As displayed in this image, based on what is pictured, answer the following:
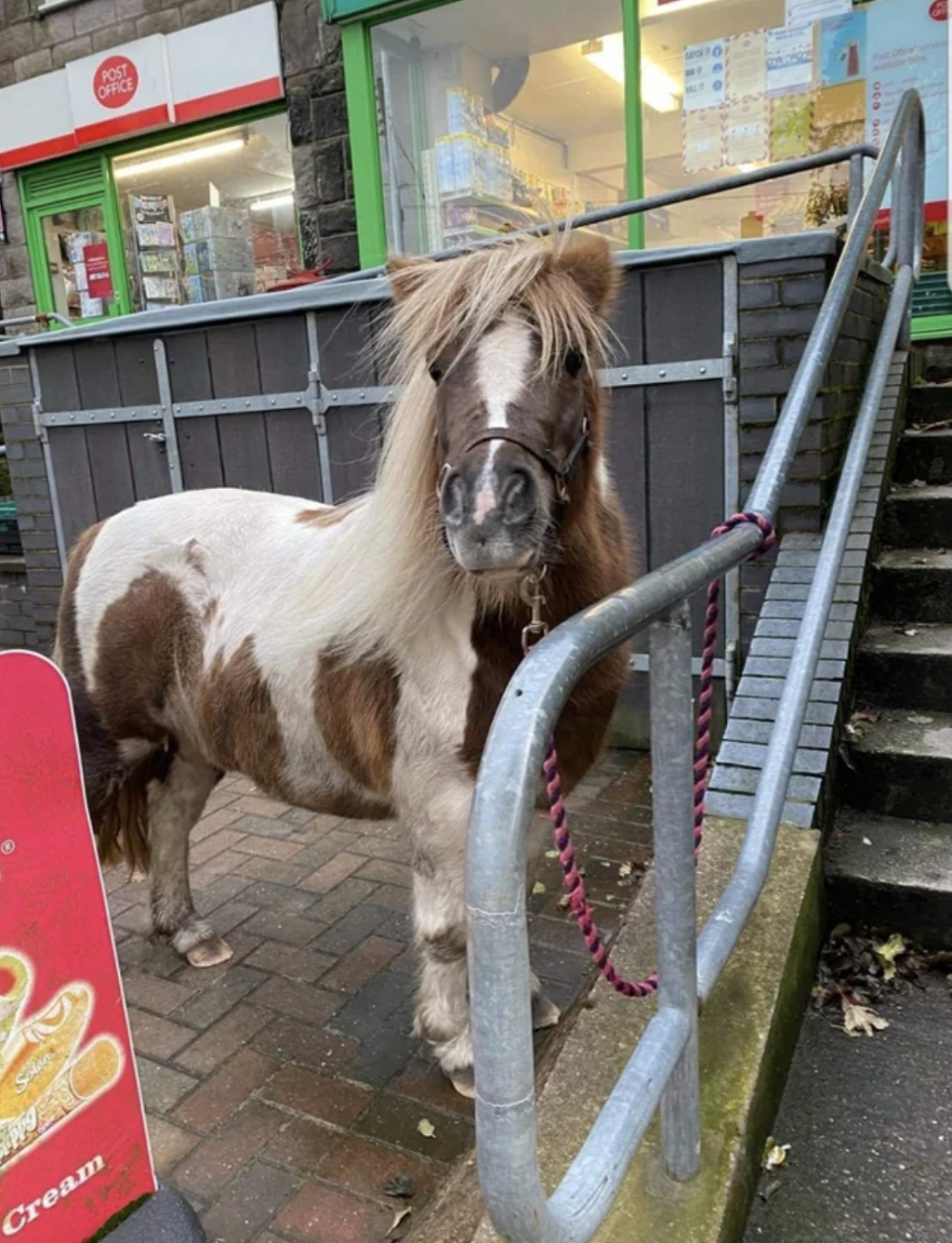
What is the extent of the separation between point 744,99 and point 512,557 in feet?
20.1

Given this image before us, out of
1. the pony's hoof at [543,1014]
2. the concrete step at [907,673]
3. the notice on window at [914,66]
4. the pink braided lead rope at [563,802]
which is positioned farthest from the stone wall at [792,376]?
the notice on window at [914,66]

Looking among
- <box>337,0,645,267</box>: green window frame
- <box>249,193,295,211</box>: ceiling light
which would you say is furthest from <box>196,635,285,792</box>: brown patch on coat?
<box>249,193,295,211</box>: ceiling light

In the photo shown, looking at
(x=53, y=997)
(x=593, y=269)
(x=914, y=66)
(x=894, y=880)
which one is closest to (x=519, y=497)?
(x=593, y=269)

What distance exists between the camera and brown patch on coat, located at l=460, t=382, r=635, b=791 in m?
2.00

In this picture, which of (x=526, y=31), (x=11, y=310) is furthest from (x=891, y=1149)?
(x=11, y=310)

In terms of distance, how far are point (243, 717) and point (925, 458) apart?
2.94m

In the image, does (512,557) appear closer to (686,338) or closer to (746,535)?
(746,535)

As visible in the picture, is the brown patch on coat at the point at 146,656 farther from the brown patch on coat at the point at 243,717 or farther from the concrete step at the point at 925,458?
the concrete step at the point at 925,458

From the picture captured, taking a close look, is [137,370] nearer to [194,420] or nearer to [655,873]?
[194,420]

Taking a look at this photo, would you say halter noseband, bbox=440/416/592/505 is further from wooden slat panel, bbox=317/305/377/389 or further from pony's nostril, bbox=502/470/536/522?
wooden slat panel, bbox=317/305/377/389

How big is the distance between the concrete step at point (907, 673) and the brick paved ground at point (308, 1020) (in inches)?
45.6

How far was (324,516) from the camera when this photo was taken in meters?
2.78

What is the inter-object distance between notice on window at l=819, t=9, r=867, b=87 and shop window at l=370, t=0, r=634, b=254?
1381mm

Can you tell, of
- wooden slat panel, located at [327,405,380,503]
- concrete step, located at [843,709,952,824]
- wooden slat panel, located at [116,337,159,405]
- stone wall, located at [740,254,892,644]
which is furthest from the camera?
wooden slat panel, located at [116,337,159,405]
